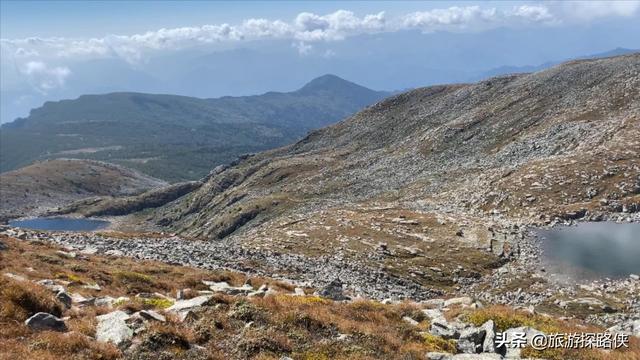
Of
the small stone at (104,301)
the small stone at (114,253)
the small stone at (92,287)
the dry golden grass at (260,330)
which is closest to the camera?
the dry golden grass at (260,330)

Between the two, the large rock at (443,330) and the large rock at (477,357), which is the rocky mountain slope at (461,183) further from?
the large rock at (477,357)

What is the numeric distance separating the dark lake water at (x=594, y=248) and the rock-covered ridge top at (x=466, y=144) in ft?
62.6

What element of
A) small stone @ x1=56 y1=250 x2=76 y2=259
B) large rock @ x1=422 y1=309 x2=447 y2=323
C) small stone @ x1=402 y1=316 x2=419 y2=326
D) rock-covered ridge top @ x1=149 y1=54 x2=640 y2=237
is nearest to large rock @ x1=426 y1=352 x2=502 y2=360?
small stone @ x1=402 y1=316 x2=419 y2=326

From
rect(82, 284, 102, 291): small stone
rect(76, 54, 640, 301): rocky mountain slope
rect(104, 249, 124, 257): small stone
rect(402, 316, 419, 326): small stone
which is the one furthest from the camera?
rect(76, 54, 640, 301): rocky mountain slope

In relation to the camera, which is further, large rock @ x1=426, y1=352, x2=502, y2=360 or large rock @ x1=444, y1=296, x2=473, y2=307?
large rock @ x1=444, y1=296, x2=473, y2=307

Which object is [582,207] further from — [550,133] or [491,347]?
[491,347]

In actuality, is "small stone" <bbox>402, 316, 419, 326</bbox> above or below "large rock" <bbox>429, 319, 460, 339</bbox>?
below

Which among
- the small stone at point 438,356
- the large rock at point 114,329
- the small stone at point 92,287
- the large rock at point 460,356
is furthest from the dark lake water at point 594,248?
the large rock at point 114,329

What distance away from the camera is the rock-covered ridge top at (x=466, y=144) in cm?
10338

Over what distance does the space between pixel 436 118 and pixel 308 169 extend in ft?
161

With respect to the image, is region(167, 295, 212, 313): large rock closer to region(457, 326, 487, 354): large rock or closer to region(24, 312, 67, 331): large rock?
region(24, 312, 67, 331): large rock

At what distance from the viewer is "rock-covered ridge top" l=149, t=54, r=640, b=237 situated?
103375mm

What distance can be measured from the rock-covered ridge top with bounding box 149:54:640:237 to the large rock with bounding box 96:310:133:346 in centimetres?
7721

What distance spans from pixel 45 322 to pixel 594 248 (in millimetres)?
68639
